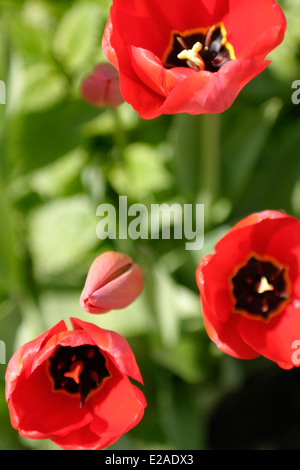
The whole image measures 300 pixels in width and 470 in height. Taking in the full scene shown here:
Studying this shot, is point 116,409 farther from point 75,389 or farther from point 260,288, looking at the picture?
point 260,288

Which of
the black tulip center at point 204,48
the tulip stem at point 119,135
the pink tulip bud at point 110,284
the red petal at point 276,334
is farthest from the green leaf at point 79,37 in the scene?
the red petal at point 276,334

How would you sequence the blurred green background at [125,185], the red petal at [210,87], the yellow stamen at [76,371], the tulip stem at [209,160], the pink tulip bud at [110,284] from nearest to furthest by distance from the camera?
the red petal at [210,87] → the pink tulip bud at [110,284] → the yellow stamen at [76,371] → the tulip stem at [209,160] → the blurred green background at [125,185]

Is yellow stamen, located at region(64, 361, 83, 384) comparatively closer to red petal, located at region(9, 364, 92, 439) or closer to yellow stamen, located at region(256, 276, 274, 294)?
red petal, located at region(9, 364, 92, 439)

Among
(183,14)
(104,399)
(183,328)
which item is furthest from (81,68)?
(104,399)

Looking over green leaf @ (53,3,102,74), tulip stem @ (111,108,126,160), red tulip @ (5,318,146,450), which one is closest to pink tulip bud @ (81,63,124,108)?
tulip stem @ (111,108,126,160)

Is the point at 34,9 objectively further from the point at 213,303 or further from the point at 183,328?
the point at 213,303

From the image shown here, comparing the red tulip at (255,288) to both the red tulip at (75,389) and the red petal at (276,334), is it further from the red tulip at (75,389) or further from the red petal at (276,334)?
the red tulip at (75,389)
